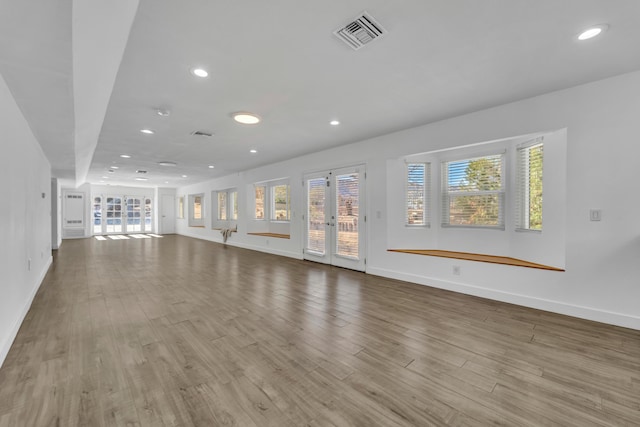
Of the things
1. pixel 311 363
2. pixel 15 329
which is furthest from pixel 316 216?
pixel 15 329

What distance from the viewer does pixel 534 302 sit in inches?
129

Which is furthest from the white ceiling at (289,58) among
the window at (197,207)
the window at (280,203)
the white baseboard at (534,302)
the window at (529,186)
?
the window at (197,207)

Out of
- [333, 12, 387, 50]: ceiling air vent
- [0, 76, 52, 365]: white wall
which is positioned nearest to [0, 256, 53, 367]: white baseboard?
[0, 76, 52, 365]: white wall

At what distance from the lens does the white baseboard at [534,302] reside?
278 cm

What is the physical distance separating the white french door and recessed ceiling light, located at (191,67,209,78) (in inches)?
129

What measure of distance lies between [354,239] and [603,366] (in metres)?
3.72

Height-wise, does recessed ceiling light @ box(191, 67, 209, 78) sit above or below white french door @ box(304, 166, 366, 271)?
above

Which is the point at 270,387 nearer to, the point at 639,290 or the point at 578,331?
the point at 578,331

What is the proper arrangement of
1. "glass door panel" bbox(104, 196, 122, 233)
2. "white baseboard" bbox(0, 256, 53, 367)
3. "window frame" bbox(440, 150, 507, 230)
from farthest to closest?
"glass door panel" bbox(104, 196, 122, 233) → "window frame" bbox(440, 150, 507, 230) → "white baseboard" bbox(0, 256, 53, 367)

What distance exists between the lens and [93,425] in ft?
4.84

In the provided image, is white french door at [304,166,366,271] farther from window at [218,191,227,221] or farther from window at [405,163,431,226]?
window at [218,191,227,221]

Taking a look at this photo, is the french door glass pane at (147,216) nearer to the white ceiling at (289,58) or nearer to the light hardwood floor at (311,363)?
the white ceiling at (289,58)

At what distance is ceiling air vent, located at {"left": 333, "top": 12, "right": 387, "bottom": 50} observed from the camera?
1.92m

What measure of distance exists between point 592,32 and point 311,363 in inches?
130
